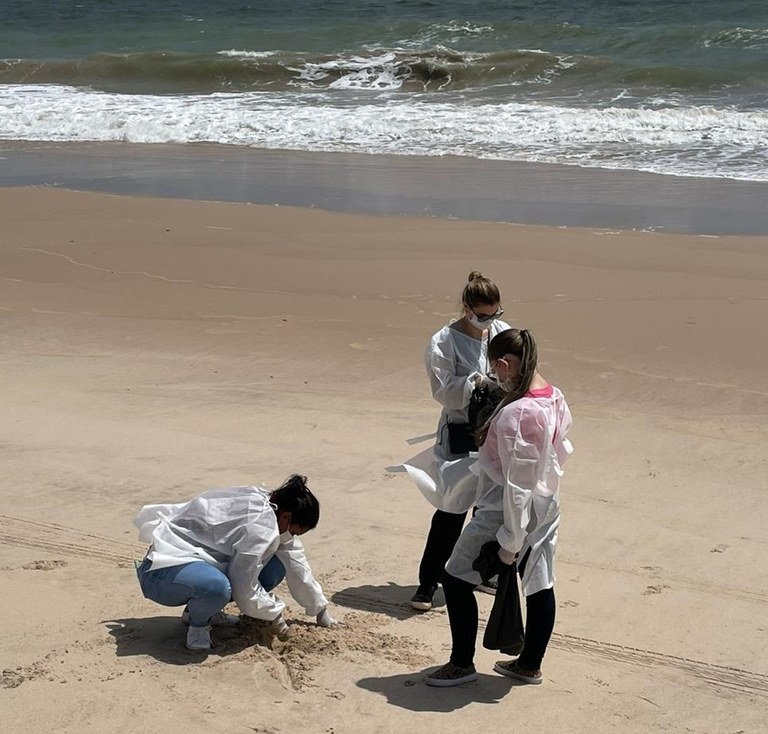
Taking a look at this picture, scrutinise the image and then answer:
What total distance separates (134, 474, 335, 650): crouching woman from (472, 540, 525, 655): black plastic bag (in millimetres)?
690

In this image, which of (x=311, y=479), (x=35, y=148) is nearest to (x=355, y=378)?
(x=311, y=479)

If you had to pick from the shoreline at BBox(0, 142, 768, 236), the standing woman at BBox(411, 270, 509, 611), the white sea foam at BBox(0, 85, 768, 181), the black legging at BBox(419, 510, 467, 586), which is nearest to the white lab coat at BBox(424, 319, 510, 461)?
the standing woman at BBox(411, 270, 509, 611)

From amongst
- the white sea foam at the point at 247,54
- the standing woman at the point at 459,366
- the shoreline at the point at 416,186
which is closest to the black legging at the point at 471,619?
the standing woman at the point at 459,366

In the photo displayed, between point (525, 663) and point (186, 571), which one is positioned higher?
point (186, 571)

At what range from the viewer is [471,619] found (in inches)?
177

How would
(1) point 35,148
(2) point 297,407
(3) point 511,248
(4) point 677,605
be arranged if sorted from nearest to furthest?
(4) point 677,605 → (2) point 297,407 → (3) point 511,248 → (1) point 35,148

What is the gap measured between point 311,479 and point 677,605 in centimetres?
228

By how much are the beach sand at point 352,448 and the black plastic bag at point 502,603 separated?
0.78 feet

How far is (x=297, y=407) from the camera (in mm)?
8000

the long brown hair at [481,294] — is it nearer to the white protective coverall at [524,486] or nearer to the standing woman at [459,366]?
the standing woman at [459,366]

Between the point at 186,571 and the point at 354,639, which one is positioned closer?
the point at 186,571

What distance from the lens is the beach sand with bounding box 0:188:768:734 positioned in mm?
4477

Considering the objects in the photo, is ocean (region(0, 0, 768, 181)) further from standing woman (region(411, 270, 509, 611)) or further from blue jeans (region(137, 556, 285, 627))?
blue jeans (region(137, 556, 285, 627))

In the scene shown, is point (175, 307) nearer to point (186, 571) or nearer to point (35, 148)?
point (186, 571)
